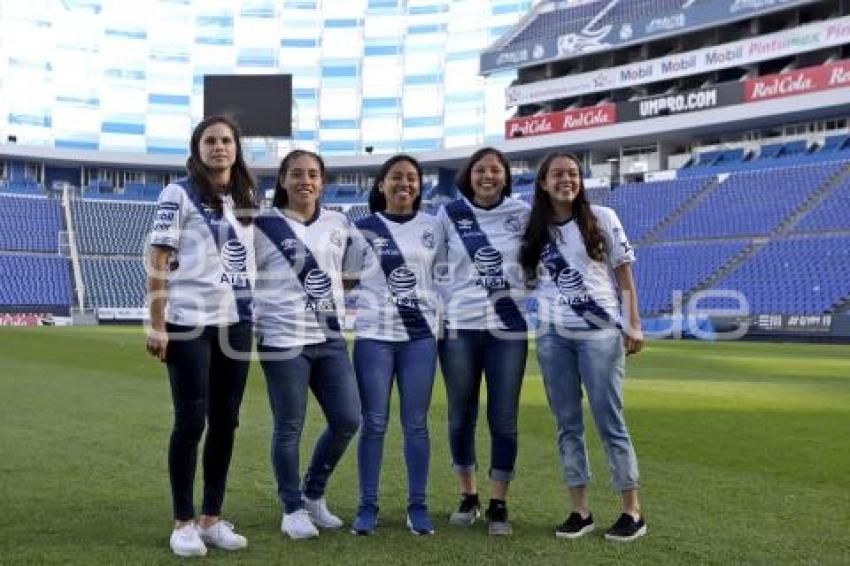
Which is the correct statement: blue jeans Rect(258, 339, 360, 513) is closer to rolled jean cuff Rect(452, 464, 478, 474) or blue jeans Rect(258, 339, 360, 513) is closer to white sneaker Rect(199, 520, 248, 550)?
white sneaker Rect(199, 520, 248, 550)

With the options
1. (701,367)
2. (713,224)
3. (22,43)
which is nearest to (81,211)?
(22,43)

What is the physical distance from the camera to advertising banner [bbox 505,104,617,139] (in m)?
43.6

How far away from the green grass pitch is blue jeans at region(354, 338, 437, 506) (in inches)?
13.8

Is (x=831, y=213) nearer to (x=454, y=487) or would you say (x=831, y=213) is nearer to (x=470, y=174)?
(x=454, y=487)

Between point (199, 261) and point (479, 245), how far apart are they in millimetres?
1456

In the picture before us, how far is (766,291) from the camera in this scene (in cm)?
3061

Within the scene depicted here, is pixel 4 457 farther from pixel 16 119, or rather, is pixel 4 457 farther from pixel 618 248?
pixel 16 119

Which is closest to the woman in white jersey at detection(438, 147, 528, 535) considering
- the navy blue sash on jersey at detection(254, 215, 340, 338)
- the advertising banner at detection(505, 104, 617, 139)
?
the navy blue sash on jersey at detection(254, 215, 340, 338)

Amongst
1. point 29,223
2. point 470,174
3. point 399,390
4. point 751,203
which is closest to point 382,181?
point 470,174

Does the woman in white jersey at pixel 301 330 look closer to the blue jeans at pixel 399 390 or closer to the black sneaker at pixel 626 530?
the blue jeans at pixel 399 390

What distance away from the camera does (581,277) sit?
4.66 metres

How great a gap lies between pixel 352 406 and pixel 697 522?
1.86 meters

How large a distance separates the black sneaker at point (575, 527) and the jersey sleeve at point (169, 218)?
2279 millimetres

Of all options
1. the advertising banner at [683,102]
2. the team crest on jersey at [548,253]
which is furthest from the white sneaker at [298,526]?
the advertising banner at [683,102]
